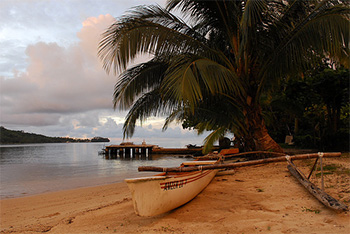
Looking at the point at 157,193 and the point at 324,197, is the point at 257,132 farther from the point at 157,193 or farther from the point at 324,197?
the point at 157,193

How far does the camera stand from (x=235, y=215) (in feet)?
13.1

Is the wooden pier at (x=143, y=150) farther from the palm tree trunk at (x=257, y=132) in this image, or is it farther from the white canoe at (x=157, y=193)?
the white canoe at (x=157, y=193)

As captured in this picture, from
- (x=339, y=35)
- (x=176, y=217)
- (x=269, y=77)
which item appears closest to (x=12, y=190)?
(x=176, y=217)

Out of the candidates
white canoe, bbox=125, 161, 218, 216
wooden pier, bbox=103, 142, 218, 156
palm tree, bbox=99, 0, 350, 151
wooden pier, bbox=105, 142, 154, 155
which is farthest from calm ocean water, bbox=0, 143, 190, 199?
wooden pier, bbox=105, 142, 154, 155

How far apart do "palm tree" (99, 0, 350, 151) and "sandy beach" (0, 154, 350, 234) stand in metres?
2.18

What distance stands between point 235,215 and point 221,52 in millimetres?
5753

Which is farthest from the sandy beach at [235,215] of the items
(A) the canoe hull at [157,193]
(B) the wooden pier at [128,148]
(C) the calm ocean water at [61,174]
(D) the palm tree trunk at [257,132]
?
(B) the wooden pier at [128,148]

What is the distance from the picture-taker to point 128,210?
5.05 meters

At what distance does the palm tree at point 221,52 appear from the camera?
616 centimetres

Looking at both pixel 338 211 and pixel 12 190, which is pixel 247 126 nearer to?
pixel 338 211

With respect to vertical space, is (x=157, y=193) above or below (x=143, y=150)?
above

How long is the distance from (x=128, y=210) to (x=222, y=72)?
4067 millimetres

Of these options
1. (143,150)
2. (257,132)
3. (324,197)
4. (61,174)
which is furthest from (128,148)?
(324,197)

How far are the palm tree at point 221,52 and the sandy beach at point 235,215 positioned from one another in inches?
85.8
